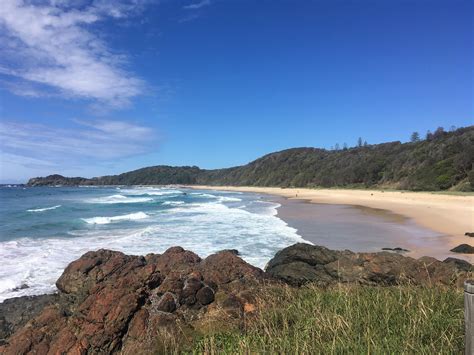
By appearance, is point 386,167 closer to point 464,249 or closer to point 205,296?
point 464,249

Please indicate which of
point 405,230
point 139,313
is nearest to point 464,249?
point 405,230

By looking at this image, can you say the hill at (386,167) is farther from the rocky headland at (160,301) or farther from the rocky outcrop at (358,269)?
the rocky headland at (160,301)

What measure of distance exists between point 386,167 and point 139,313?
220ft

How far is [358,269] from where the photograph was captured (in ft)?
27.0

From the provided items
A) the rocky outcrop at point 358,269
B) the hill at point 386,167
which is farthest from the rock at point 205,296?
the hill at point 386,167

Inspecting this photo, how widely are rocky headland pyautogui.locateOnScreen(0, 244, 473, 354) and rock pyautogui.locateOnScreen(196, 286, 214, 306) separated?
0.02 m

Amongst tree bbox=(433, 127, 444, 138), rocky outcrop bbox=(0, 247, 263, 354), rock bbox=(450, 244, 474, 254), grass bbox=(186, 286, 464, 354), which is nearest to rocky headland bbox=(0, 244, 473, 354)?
rocky outcrop bbox=(0, 247, 263, 354)

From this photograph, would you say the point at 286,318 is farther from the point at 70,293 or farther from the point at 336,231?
the point at 336,231

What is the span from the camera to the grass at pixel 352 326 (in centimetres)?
334

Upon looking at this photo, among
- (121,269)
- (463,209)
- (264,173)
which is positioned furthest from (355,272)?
(264,173)

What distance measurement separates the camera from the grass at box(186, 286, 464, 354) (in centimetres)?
334

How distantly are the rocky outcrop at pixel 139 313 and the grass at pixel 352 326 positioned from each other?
0.74 metres

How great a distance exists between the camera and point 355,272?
8188 mm

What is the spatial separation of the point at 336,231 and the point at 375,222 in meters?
4.63
